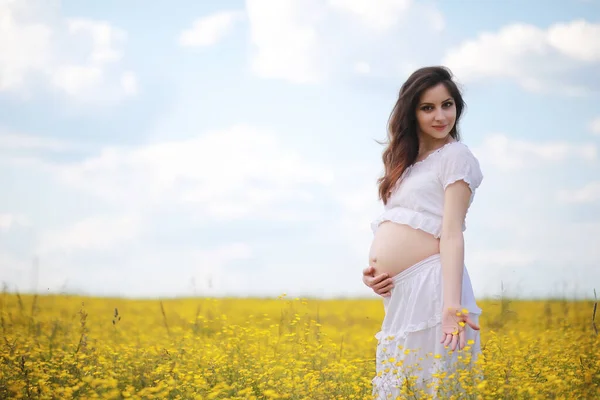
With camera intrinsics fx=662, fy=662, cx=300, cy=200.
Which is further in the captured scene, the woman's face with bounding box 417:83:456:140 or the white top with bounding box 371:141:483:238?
the woman's face with bounding box 417:83:456:140

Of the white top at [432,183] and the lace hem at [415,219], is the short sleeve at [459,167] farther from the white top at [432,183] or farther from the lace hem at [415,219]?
the lace hem at [415,219]

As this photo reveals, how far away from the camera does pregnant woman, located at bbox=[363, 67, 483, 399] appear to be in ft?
12.6

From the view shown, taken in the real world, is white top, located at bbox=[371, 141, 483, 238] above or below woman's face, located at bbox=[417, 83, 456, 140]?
below


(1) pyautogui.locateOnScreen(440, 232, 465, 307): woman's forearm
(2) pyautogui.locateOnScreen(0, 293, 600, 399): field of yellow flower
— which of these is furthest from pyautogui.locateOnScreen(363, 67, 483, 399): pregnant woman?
(2) pyautogui.locateOnScreen(0, 293, 600, 399): field of yellow flower

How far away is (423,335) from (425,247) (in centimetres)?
54

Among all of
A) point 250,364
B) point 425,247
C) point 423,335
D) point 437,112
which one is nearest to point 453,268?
point 425,247

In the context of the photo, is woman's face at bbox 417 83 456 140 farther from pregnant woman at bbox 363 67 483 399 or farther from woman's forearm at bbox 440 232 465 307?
woman's forearm at bbox 440 232 465 307

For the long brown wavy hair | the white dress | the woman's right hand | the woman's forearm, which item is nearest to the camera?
the woman's forearm

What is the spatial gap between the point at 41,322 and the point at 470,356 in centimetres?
705

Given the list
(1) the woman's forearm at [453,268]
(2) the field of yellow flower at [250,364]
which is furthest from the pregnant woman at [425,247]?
(2) the field of yellow flower at [250,364]

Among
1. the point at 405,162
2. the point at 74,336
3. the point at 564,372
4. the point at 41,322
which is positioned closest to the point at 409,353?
the point at 405,162

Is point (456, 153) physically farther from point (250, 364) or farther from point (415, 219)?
point (250, 364)

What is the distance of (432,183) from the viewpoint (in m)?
3.98

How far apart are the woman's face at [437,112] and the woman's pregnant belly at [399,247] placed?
656 mm
